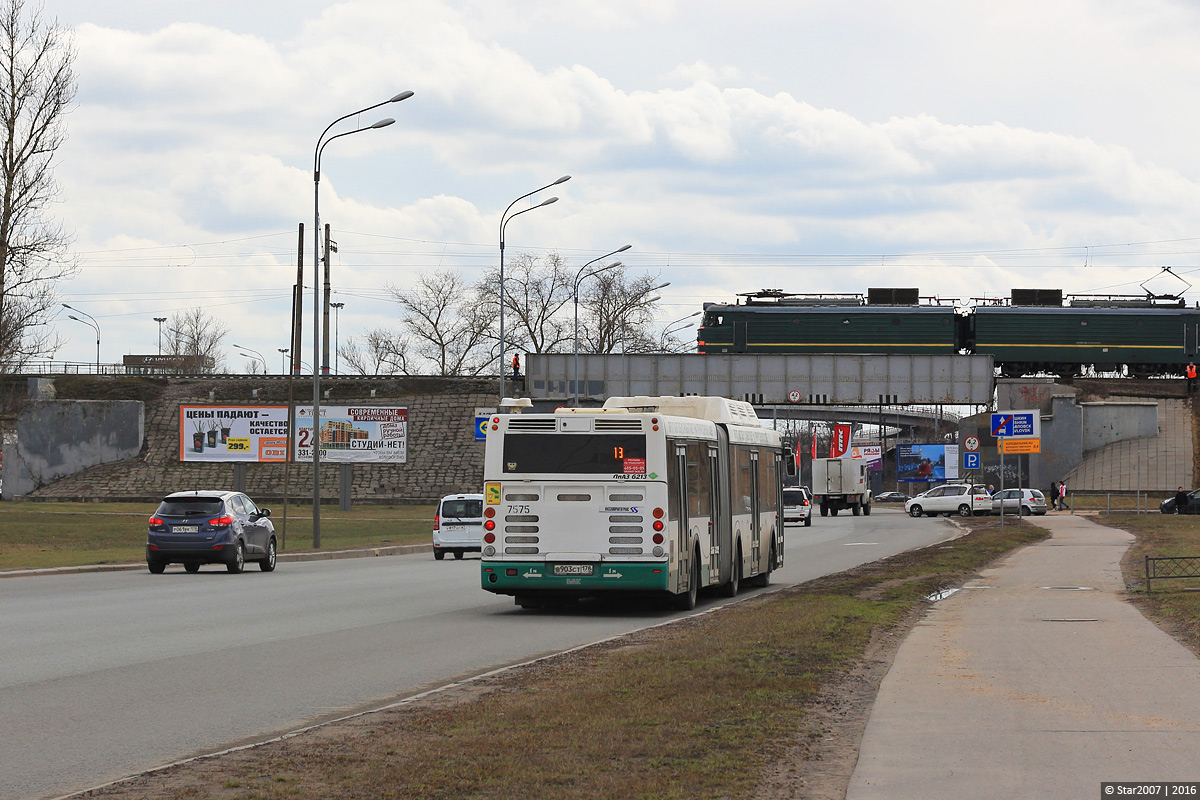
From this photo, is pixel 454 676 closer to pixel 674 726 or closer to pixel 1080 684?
pixel 674 726

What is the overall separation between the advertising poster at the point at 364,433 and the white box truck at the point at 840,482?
22661mm

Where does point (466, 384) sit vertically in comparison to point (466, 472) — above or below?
above

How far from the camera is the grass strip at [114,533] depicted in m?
31.6

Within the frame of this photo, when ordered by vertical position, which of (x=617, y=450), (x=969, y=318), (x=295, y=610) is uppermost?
(x=969, y=318)

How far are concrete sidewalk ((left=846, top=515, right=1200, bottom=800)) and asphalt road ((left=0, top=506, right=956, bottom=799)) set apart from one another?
3.87 meters

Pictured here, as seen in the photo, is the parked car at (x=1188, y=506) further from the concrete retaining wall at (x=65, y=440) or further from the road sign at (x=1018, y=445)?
the concrete retaining wall at (x=65, y=440)

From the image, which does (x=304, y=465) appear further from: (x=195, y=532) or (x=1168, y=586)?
(x=1168, y=586)

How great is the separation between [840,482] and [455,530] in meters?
41.0

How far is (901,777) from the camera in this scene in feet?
23.6

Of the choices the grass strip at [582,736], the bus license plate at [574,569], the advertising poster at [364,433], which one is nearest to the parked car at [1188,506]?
the advertising poster at [364,433]

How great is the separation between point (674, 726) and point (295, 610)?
11.2 meters

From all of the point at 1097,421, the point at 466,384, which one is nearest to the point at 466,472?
the point at 466,384

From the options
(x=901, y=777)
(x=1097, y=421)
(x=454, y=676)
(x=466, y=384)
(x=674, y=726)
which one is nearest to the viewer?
(x=901, y=777)

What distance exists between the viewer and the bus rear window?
18.2m
